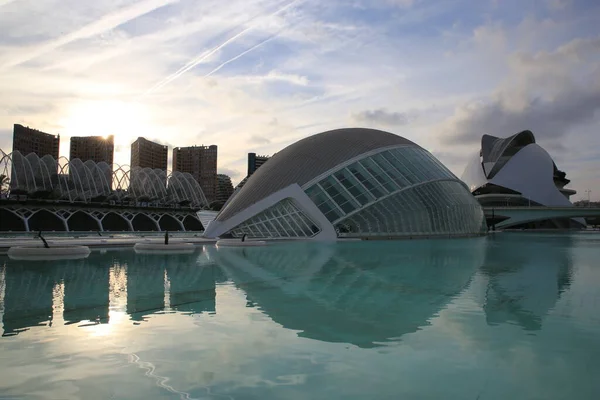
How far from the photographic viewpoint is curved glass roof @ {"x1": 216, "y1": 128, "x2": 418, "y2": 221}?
34688mm

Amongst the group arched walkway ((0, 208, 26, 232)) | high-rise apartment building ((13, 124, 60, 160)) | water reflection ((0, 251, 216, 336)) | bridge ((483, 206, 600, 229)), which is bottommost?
water reflection ((0, 251, 216, 336))

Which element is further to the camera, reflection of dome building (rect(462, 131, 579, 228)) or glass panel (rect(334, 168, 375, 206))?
reflection of dome building (rect(462, 131, 579, 228))

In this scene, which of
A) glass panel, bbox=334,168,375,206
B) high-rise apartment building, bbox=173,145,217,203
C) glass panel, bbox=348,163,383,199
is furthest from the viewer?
high-rise apartment building, bbox=173,145,217,203

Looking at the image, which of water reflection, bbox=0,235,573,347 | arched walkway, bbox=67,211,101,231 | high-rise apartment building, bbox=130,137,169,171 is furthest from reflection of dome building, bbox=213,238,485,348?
high-rise apartment building, bbox=130,137,169,171

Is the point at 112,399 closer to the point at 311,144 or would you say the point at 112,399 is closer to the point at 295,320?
the point at 295,320

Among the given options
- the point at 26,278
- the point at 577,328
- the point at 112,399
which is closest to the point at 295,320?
the point at 112,399

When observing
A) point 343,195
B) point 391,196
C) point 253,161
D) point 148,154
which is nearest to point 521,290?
point 343,195

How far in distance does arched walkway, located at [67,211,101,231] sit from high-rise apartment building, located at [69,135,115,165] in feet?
202

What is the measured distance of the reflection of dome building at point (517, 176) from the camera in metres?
96.5

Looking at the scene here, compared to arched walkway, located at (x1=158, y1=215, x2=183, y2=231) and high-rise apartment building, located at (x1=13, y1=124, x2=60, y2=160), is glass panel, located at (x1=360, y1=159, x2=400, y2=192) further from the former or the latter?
high-rise apartment building, located at (x1=13, y1=124, x2=60, y2=160)

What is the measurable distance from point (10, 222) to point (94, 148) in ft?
231

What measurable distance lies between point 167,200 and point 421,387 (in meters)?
80.0

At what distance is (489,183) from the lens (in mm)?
99000

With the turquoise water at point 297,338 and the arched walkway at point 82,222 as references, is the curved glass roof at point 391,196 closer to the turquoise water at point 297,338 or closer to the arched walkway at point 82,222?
the turquoise water at point 297,338
